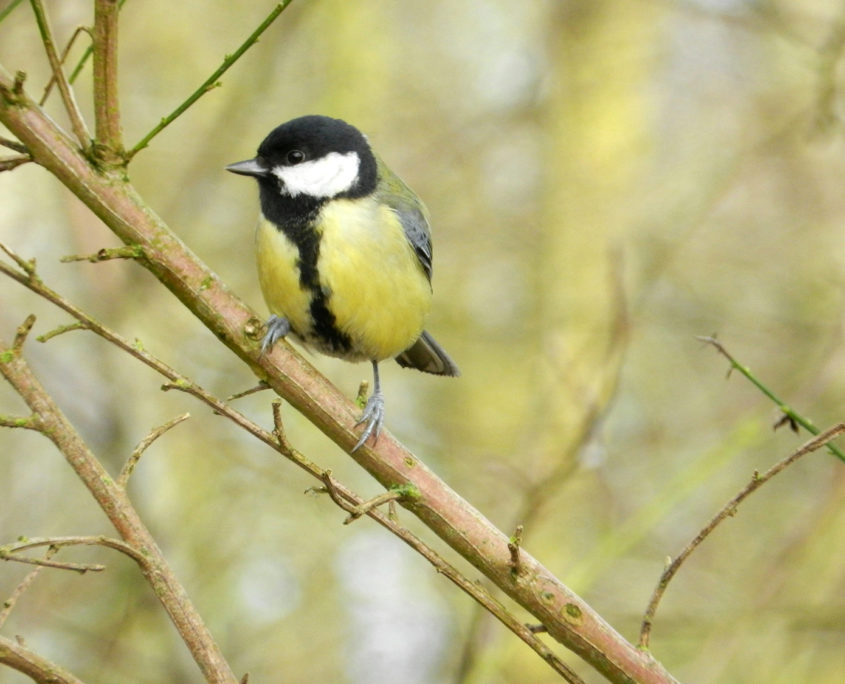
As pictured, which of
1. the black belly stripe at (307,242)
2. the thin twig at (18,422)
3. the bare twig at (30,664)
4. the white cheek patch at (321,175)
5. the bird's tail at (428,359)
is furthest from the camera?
the bird's tail at (428,359)

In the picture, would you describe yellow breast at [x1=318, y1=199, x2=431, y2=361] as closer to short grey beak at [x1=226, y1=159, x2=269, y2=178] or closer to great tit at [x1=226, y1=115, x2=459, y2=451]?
great tit at [x1=226, y1=115, x2=459, y2=451]

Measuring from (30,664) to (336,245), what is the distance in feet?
5.65

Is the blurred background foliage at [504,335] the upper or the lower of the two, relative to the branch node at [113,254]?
upper

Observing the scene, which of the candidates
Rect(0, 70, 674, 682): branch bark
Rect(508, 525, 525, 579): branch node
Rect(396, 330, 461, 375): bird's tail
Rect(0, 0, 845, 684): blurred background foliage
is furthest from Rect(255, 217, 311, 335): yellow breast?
Rect(508, 525, 525, 579): branch node

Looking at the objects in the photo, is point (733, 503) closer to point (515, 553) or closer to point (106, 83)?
point (515, 553)

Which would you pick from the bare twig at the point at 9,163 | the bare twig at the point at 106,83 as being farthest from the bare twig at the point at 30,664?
the bare twig at the point at 106,83

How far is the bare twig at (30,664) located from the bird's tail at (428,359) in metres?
2.31

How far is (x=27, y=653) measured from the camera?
131cm

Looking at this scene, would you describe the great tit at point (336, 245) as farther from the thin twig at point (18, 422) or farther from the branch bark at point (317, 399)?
the thin twig at point (18, 422)

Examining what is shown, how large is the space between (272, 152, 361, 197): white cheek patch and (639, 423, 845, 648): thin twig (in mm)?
1713

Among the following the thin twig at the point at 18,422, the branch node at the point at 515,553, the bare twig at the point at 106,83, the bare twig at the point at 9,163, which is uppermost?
the bare twig at the point at 106,83

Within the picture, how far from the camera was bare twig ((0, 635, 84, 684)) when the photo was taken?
129 centimetres

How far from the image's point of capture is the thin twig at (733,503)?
1555 mm

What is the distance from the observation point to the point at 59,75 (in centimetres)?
170
